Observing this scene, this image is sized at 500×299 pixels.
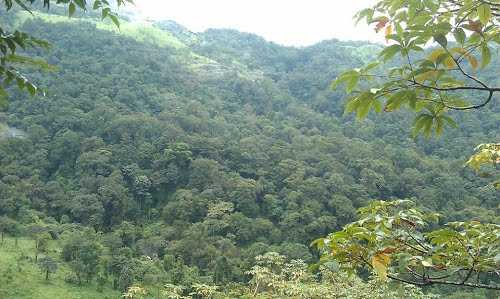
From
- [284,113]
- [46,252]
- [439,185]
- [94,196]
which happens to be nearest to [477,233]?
[46,252]

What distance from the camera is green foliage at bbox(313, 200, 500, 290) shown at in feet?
5.12

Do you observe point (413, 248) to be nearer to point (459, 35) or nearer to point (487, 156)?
point (459, 35)

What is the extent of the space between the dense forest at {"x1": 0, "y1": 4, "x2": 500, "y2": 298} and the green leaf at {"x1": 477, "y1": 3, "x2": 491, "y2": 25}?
8.63 metres

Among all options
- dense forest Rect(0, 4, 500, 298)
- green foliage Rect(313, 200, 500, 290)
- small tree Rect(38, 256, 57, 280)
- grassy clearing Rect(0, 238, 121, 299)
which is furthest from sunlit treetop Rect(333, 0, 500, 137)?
small tree Rect(38, 256, 57, 280)

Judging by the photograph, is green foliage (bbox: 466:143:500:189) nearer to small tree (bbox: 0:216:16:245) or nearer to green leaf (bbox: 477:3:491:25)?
green leaf (bbox: 477:3:491:25)

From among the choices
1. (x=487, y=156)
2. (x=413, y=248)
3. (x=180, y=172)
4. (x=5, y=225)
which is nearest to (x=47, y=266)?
(x=5, y=225)

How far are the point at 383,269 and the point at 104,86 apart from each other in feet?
136

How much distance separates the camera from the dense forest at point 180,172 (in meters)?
20.2

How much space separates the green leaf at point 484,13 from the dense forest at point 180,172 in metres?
8.63

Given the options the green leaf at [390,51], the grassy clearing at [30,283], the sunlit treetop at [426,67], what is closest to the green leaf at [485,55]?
the sunlit treetop at [426,67]

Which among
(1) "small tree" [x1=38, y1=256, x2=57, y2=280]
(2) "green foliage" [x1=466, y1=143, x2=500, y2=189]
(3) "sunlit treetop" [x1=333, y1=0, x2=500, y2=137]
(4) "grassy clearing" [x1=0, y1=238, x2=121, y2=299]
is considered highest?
(3) "sunlit treetop" [x1=333, y1=0, x2=500, y2=137]

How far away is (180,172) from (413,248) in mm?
30068

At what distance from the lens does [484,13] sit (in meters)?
1.32

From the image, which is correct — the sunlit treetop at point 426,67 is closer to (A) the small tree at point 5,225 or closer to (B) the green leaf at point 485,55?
(B) the green leaf at point 485,55
